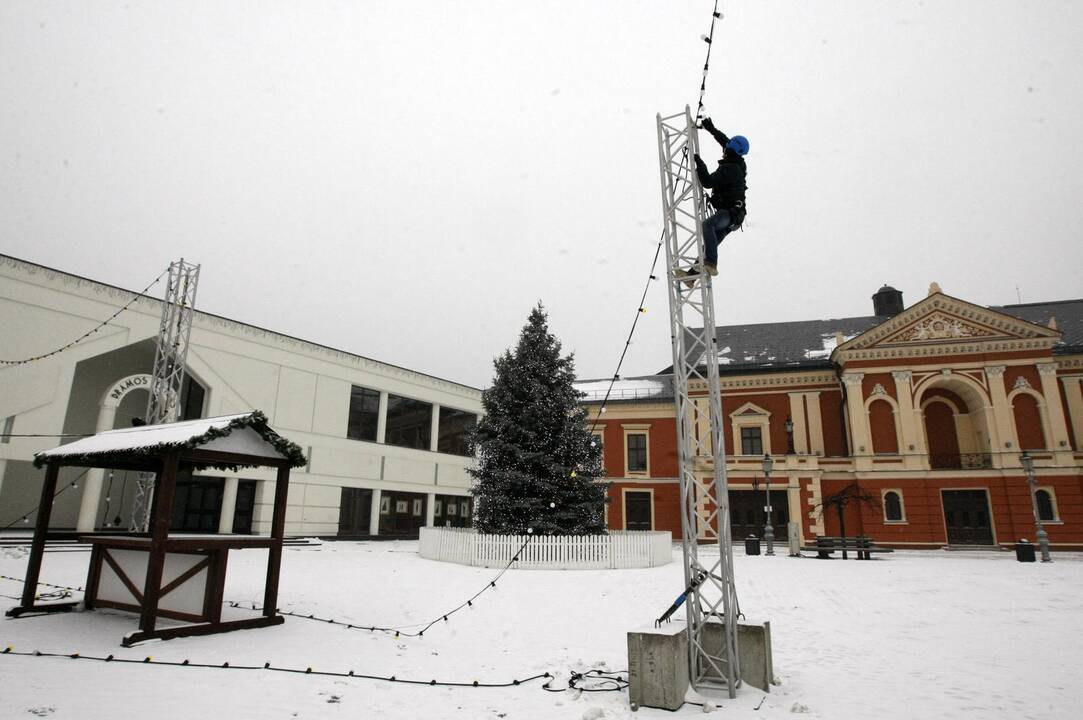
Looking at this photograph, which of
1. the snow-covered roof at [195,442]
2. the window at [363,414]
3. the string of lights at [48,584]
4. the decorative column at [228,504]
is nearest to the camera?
the snow-covered roof at [195,442]

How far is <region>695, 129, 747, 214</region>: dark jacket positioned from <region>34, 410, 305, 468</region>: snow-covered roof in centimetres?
684

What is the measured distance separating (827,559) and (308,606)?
18909 mm

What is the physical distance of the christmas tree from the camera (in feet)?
61.5

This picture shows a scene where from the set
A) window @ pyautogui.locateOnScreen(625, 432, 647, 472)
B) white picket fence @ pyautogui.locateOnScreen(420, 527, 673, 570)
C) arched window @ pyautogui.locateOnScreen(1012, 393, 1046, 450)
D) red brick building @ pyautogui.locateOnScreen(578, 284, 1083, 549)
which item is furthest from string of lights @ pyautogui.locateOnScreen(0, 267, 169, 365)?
arched window @ pyautogui.locateOnScreen(1012, 393, 1046, 450)

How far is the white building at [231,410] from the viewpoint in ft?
65.5

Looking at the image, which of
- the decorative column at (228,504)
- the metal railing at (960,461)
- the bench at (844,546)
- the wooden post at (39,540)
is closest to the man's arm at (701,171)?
the wooden post at (39,540)

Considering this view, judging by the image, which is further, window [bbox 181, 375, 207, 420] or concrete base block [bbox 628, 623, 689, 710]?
window [bbox 181, 375, 207, 420]

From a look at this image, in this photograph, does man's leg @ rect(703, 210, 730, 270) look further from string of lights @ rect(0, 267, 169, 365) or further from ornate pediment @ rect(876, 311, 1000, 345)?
ornate pediment @ rect(876, 311, 1000, 345)

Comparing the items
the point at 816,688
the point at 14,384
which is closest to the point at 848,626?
the point at 816,688

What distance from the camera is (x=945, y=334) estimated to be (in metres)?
29.0

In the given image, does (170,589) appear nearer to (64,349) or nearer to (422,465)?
(64,349)

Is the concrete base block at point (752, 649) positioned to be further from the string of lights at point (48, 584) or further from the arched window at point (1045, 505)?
the arched window at point (1045, 505)

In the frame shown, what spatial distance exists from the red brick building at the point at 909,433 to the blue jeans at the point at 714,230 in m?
17.8

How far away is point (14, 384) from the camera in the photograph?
19.3m
